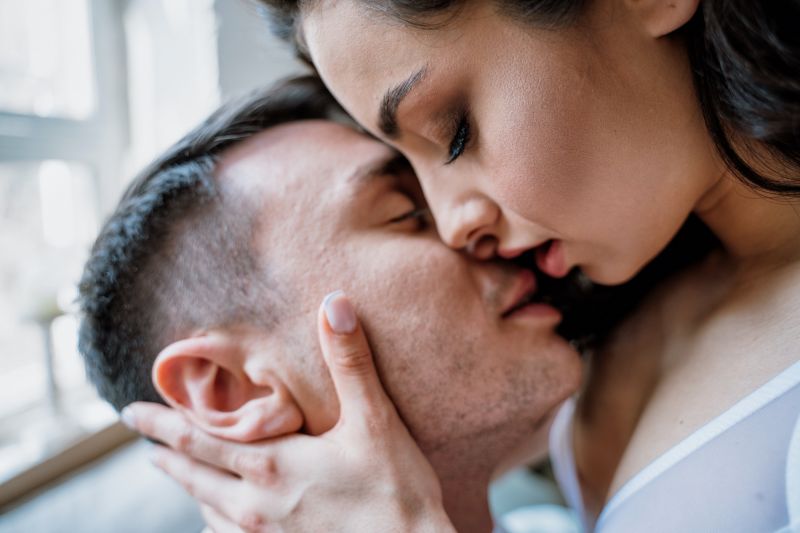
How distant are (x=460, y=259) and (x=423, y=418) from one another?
9.7 inches

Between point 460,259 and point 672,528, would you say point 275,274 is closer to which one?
point 460,259

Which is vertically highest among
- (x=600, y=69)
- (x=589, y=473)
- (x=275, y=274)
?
(x=600, y=69)

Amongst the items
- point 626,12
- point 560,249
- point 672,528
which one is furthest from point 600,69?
point 672,528

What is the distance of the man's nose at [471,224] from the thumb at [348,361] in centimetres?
18

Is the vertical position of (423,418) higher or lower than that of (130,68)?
lower

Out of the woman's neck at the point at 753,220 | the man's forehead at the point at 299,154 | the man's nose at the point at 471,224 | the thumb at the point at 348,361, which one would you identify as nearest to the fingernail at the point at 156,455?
the thumb at the point at 348,361

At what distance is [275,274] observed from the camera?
Result: 86cm

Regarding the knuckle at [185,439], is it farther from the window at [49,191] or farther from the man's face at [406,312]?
the window at [49,191]

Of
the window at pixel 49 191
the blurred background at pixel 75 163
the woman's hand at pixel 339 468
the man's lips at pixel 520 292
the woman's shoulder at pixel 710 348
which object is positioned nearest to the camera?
the woman's shoulder at pixel 710 348

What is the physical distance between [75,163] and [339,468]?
147 centimetres

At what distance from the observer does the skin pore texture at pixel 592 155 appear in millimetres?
600

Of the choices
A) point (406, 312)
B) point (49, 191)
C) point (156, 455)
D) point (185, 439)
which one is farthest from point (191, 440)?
point (49, 191)

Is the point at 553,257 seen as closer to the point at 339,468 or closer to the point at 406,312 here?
the point at 406,312

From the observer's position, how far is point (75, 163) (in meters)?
1.75
